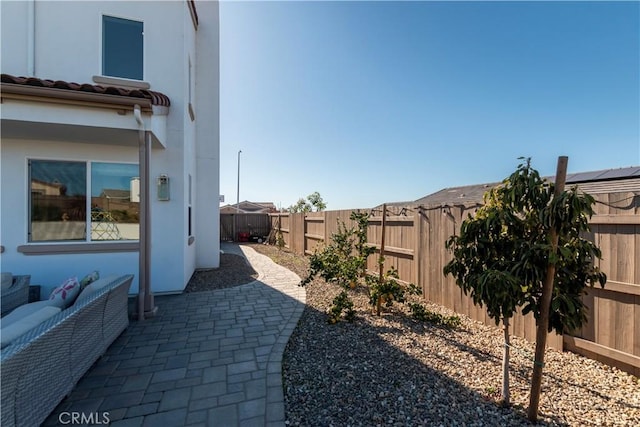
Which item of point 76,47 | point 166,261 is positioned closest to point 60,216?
point 166,261

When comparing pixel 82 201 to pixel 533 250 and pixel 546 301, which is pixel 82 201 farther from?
pixel 546 301

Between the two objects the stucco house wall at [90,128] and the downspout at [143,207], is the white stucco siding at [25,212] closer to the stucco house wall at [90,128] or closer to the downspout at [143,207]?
the stucco house wall at [90,128]

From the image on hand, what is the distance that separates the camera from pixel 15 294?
13.0ft

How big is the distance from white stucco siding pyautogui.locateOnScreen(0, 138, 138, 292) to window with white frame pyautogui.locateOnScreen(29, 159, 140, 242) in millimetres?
109

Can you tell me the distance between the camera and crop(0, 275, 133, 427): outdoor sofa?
5.61 ft

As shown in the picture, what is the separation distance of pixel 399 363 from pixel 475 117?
8.77m

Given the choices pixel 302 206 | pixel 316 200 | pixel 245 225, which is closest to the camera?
pixel 245 225

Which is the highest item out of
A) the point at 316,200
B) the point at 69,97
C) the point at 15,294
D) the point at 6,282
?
the point at 69,97

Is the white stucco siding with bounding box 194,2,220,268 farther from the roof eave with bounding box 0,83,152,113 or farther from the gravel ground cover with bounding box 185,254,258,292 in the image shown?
the roof eave with bounding box 0,83,152,113

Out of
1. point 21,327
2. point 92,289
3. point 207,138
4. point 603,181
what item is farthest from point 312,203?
point 21,327

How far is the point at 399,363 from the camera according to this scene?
3.09 meters

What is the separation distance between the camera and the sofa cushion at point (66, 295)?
10.7ft

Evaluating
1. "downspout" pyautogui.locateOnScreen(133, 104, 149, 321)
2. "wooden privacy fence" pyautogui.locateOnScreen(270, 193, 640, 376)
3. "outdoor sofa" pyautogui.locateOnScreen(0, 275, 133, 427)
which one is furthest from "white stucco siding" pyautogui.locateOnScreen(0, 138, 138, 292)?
"wooden privacy fence" pyautogui.locateOnScreen(270, 193, 640, 376)

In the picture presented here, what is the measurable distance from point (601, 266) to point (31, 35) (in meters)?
9.58
